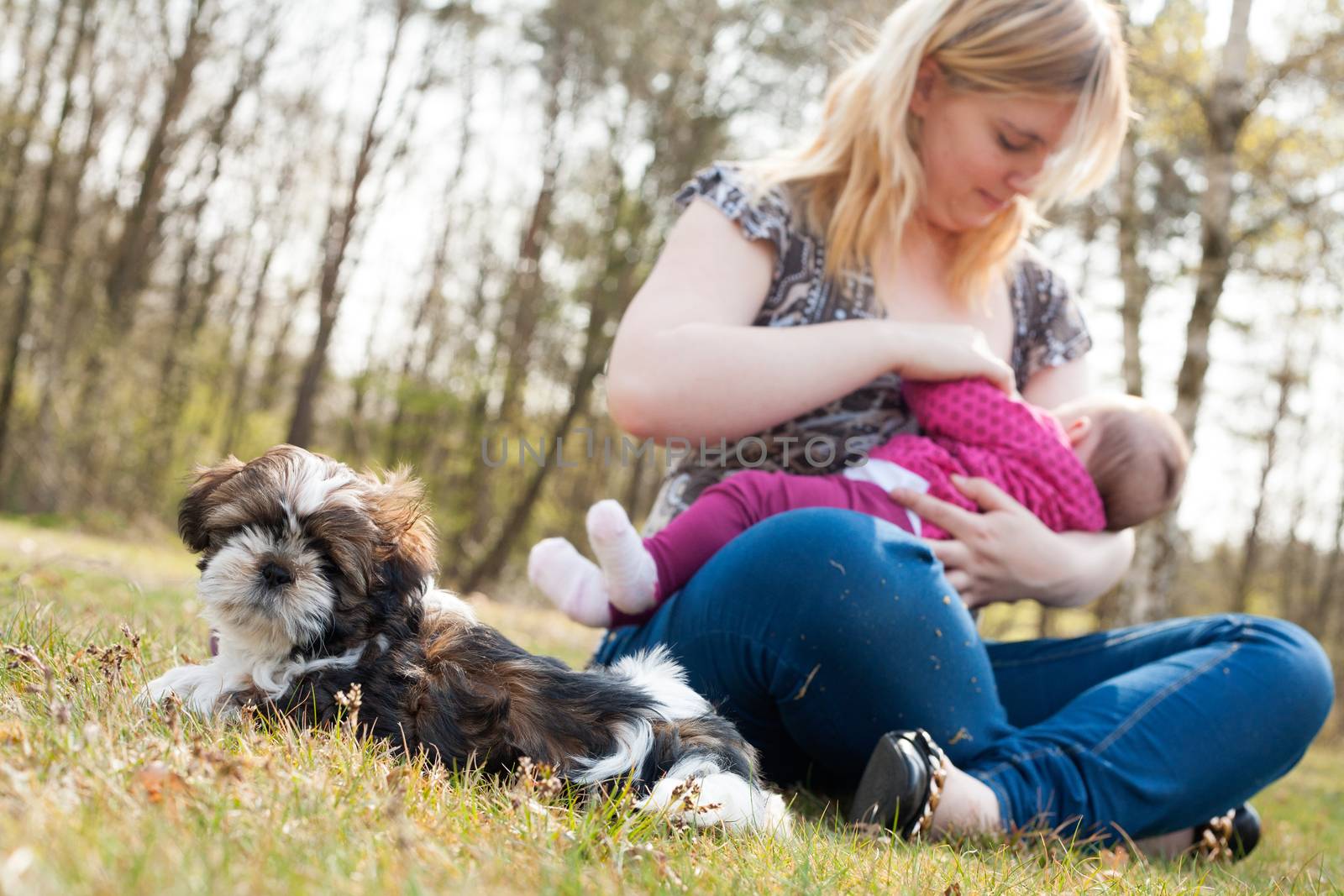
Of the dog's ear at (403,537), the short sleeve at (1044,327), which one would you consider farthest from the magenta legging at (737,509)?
the short sleeve at (1044,327)

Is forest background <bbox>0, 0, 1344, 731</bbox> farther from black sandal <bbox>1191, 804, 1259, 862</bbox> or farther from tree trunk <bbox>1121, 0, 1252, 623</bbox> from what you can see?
black sandal <bbox>1191, 804, 1259, 862</bbox>

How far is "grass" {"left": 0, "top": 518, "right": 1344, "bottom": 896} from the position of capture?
1278 millimetres

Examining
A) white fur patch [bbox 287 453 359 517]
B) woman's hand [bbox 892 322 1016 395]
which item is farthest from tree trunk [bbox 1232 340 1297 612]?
white fur patch [bbox 287 453 359 517]

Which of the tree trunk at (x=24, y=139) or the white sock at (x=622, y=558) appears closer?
the white sock at (x=622, y=558)

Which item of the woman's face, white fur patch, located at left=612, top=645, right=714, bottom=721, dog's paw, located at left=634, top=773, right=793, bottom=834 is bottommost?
dog's paw, located at left=634, top=773, right=793, bottom=834

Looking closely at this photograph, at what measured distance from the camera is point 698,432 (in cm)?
337

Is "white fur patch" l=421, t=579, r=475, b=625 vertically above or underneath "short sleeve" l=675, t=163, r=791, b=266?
underneath

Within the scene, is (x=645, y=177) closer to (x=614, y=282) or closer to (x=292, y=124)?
(x=614, y=282)

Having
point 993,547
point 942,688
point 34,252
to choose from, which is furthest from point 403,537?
point 34,252

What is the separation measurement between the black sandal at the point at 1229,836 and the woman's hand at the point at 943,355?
1.51 metres

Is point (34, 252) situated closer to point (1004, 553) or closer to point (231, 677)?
point (231, 677)

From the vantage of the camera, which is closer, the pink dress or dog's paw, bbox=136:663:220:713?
dog's paw, bbox=136:663:220:713

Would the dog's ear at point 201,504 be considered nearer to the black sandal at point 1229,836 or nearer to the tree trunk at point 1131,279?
the black sandal at point 1229,836

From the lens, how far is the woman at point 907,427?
2805 millimetres
